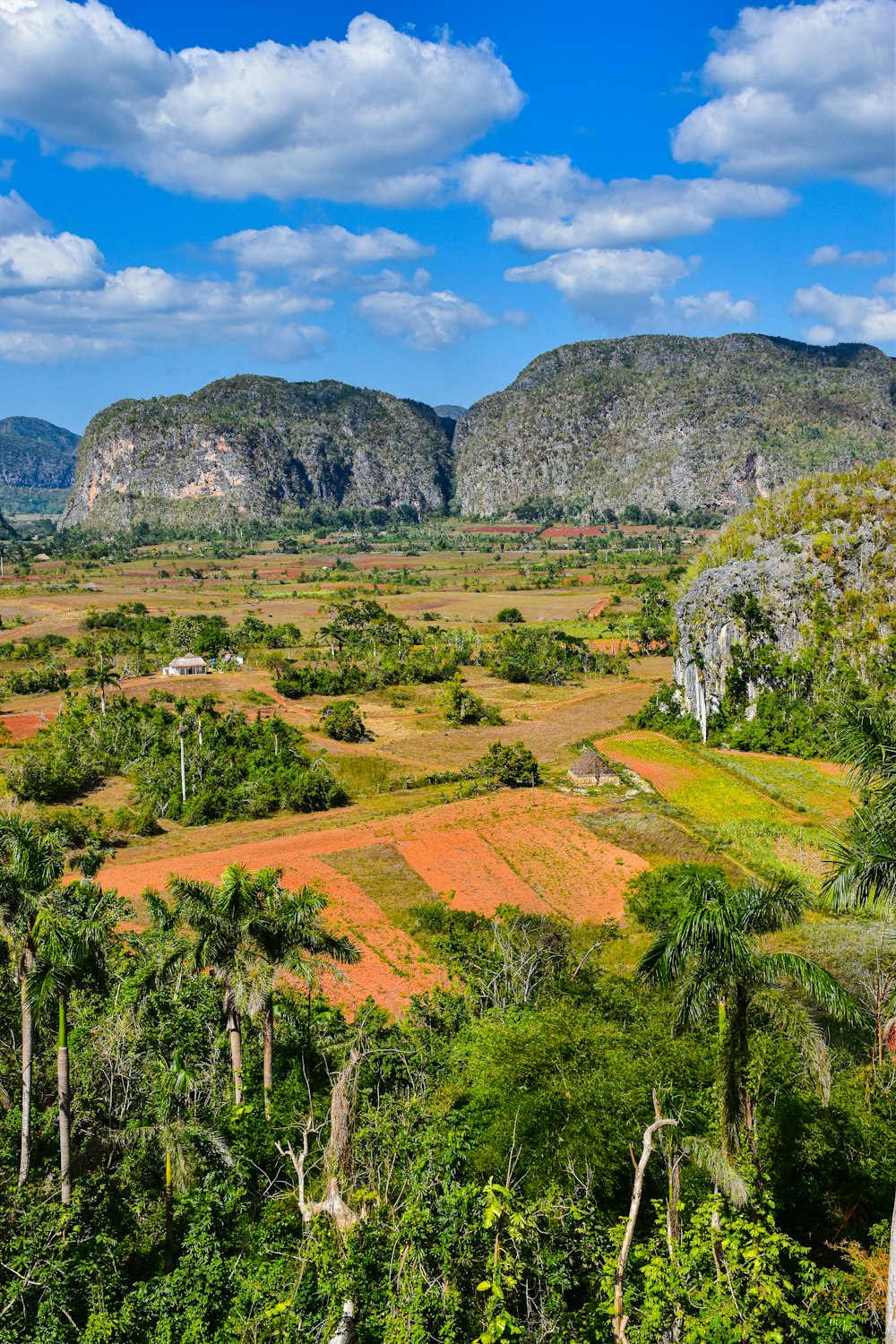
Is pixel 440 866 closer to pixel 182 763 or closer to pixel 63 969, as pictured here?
pixel 182 763

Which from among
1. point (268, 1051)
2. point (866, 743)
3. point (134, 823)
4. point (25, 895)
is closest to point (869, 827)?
point (866, 743)

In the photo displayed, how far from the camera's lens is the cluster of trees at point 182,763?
35.0 meters

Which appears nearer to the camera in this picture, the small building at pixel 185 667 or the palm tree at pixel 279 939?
the palm tree at pixel 279 939

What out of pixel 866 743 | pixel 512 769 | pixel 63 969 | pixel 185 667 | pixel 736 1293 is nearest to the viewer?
pixel 736 1293

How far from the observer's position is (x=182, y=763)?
3619 cm

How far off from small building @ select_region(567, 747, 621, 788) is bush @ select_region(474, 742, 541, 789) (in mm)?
1602

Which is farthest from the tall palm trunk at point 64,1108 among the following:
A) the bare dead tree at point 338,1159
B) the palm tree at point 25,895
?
the bare dead tree at point 338,1159

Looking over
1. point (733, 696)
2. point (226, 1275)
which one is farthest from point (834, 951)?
point (733, 696)

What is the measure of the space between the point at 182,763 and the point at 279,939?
2419 cm

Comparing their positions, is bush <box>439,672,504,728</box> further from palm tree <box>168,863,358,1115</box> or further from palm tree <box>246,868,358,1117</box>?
palm tree <box>168,863,358,1115</box>

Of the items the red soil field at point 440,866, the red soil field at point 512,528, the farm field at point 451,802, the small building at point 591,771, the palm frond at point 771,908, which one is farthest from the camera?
the red soil field at point 512,528

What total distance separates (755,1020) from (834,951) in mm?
6803

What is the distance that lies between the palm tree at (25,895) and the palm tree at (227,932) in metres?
2.01

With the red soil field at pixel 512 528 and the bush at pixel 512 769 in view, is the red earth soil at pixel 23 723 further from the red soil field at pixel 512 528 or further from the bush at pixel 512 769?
the red soil field at pixel 512 528
